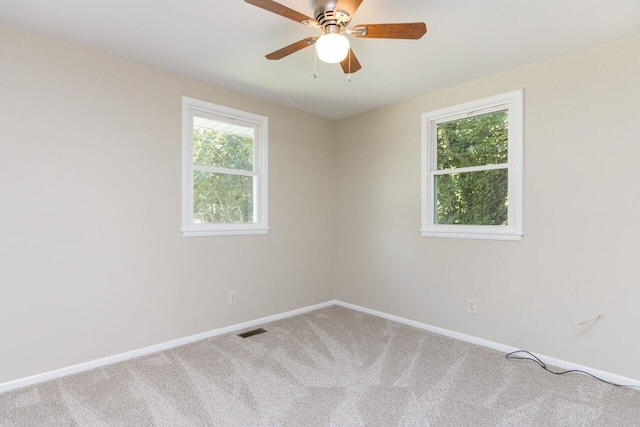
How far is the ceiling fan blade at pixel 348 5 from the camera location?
1653 millimetres

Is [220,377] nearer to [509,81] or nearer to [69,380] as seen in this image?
[69,380]

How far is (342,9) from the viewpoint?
172cm

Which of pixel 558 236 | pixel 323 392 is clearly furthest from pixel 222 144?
pixel 558 236

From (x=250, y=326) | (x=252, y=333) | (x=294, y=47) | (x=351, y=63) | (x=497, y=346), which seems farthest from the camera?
(x=250, y=326)

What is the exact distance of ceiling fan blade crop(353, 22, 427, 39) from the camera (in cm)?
172

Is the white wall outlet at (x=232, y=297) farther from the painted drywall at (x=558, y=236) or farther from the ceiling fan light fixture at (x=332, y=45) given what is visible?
the ceiling fan light fixture at (x=332, y=45)

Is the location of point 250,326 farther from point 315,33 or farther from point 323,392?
point 315,33

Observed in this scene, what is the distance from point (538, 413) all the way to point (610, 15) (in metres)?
2.37

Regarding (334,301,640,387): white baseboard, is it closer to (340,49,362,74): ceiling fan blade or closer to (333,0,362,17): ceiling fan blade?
(340,49,362,74): ceiling fan blade

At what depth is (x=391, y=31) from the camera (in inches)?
70.4

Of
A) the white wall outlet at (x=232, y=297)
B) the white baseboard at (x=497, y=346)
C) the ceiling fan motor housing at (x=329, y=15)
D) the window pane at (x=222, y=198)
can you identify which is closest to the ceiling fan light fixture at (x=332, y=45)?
the ceiling fan motor housing at (x=329, y=15)

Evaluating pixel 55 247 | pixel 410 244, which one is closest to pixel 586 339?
pixel 410 244

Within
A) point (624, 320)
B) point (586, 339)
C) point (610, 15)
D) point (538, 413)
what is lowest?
point (538, 413)

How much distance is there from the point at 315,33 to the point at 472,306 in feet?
8.49
